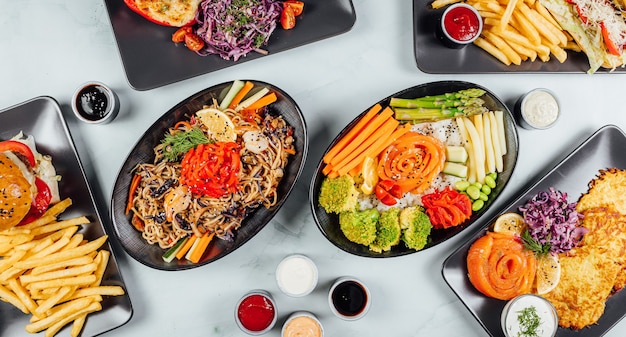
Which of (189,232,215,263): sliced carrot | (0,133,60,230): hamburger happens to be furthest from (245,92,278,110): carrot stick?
(0,133,60,230): hamburger

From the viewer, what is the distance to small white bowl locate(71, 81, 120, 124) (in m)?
3.60

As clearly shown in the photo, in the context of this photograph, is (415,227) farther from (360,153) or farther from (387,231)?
(360,153)

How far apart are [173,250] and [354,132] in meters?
1.37

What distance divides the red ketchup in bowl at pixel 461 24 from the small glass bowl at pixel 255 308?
2094 mm

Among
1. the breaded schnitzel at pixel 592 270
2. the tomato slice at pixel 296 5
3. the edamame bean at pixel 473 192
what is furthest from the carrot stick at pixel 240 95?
the breaded schnitzel at pixel 592 270

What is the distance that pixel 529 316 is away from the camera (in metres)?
3.51

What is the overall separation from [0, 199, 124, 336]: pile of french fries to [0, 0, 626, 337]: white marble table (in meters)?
0.31

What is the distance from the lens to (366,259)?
3799 mm

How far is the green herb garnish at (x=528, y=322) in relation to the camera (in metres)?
3.51

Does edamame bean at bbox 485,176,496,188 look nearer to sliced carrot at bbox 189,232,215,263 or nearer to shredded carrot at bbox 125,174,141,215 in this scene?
sliced carrot at bbox 189,232,215,263

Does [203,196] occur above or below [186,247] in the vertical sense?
above

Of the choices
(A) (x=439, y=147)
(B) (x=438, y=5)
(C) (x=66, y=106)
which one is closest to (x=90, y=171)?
(C) (x=66, y=106)

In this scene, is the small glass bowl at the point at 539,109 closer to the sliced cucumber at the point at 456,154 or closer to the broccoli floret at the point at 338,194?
the sliced cucumber at the point at 456,154

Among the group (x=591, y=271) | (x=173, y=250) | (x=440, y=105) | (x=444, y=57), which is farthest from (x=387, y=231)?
(x=591, y=271)
